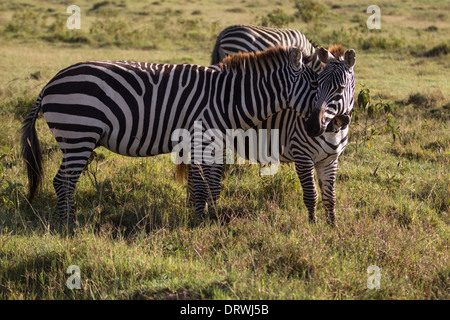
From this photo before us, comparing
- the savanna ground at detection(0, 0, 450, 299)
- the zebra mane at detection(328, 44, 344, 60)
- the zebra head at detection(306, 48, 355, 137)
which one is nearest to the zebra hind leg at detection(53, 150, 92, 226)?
the savanna ground at detection(0, 0, 450, 299)

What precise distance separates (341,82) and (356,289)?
1.86 m

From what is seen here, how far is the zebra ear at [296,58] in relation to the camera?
469 cm

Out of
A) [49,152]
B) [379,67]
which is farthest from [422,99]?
[49,152]

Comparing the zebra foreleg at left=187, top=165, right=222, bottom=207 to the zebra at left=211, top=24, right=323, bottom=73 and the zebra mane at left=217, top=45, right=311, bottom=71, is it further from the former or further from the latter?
the zebra at left=211, top=24, right=323, bottom=73

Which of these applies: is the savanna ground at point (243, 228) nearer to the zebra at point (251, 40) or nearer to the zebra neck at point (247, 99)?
the zebra neck at point (247, 99)

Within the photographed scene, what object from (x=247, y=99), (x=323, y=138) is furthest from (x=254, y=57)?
(x=323, y=138)

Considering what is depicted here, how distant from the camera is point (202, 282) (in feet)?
11.5

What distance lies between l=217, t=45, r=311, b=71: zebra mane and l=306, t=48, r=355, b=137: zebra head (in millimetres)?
417

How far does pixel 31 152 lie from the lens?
199 inches

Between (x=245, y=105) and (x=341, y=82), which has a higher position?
(x=341, y=82)

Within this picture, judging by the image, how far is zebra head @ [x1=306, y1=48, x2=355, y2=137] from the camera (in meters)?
4.34

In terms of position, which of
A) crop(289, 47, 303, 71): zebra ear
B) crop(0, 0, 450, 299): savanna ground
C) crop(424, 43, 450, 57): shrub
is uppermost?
crop(289, 47, 303, 71): zebra ear

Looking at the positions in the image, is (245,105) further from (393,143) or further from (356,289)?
(393,143)

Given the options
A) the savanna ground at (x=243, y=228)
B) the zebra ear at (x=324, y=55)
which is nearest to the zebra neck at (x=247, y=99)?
the zebra ear at (x=324, y=55)
